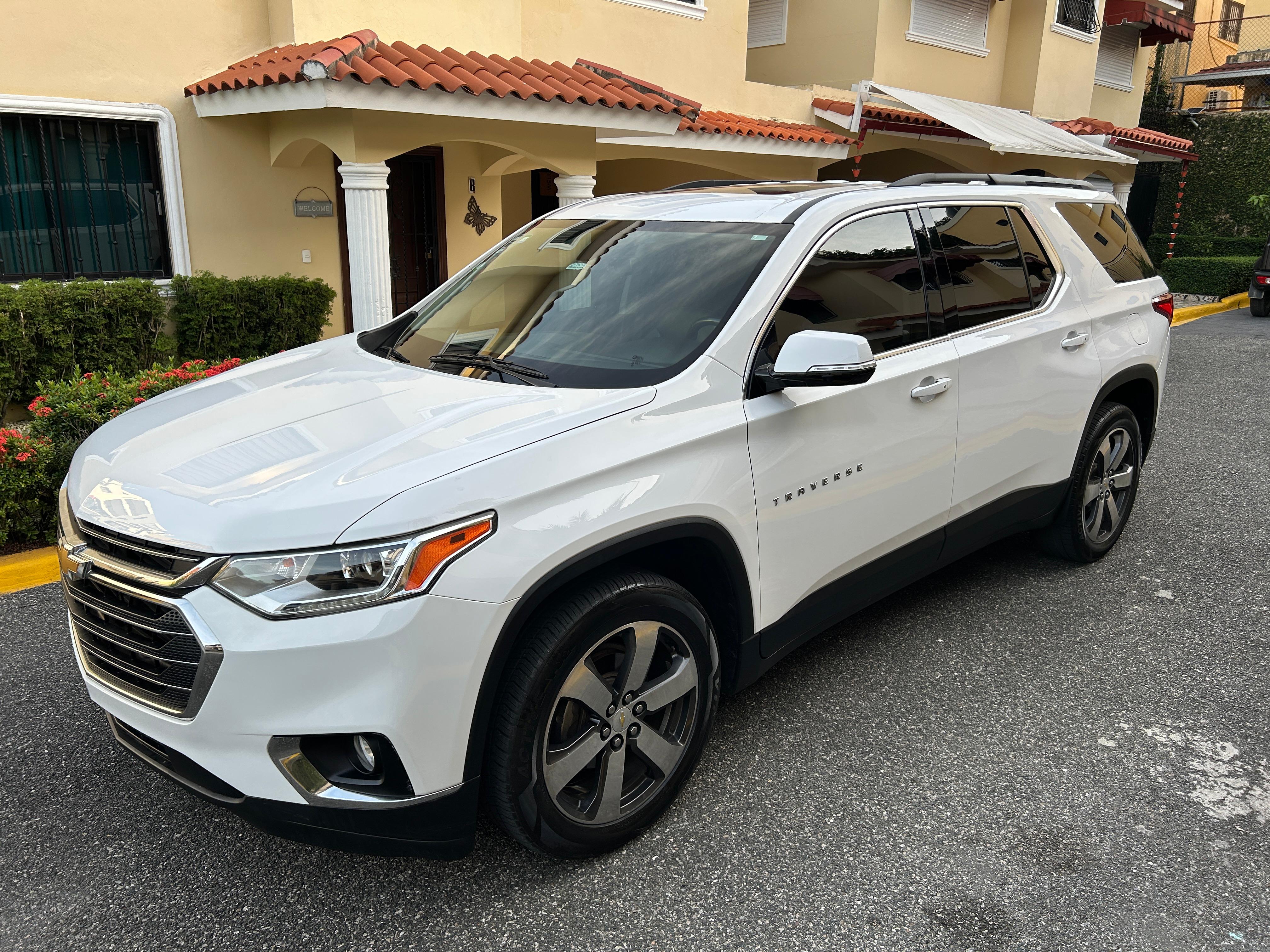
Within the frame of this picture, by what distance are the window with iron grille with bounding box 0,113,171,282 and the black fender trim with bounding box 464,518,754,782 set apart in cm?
802

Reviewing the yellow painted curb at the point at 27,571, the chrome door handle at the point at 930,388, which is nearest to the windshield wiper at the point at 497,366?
the chrome door handle at the point at 930,388

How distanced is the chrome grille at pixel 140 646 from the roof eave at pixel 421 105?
593 cm

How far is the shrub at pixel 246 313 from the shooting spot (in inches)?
353

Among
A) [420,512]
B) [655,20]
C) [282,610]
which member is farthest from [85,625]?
[655,20]

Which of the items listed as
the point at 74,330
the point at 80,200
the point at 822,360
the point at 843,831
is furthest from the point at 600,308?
the point at 80,200

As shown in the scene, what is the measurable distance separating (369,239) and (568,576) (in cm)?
664

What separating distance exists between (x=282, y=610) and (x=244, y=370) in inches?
65.1

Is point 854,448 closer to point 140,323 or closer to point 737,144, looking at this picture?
point 140,323

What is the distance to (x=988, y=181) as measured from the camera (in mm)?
4359

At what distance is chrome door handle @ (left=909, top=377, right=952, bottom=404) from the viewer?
3539mm

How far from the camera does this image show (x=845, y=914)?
2639mm

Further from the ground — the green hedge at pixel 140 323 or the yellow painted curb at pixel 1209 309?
the green hedge at pixel 140 323

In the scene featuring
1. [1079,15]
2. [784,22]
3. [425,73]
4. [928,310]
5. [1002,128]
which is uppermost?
[1079,15]

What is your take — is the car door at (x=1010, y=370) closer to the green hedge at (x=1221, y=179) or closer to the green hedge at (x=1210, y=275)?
the green hedge at (x=1210, y=275)
